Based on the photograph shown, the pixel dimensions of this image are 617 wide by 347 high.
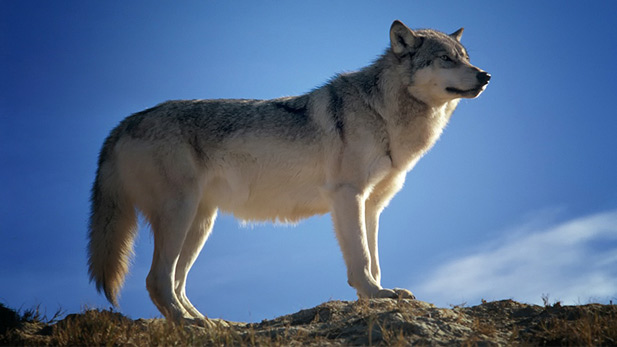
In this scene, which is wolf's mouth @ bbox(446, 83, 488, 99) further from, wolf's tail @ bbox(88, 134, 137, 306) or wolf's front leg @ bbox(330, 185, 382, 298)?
wolf's tail @ bbox(88, 134, 137, 306)

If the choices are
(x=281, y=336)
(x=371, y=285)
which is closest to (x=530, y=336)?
(x=371, y=285)

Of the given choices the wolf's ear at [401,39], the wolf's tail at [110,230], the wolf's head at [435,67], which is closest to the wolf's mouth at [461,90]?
the wolf's head at [435,67]

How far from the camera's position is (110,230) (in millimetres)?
6141

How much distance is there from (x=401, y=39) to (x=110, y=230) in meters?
4.09

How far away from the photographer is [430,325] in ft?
15.5

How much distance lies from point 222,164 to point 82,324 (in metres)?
2.20

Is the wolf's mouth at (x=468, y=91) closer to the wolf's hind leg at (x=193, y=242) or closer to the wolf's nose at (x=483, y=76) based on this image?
the wolf's nose at (x=483, y=76)

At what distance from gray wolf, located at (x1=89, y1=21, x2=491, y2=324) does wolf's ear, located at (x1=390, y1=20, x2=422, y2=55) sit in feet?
0.04

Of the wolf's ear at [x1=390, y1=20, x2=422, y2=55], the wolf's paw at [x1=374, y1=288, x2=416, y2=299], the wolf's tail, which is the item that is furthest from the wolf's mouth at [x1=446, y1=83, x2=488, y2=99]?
the wolf's tail

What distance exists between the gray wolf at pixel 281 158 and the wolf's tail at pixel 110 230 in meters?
0.01

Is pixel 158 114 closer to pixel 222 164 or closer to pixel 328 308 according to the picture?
pixel 222 164

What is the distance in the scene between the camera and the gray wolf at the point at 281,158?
593 cm

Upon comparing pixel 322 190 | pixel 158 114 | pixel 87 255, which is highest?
pixel 158 114

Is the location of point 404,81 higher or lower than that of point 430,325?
higher
